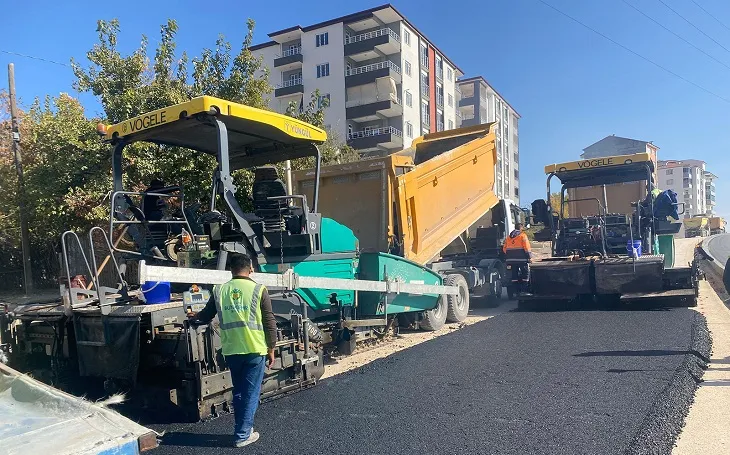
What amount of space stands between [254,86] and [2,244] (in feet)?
34.8

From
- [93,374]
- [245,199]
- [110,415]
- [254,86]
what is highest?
[254,86]

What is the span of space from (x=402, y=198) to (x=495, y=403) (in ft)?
12.5

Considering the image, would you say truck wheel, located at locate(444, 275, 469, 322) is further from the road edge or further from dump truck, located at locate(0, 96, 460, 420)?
the road edge

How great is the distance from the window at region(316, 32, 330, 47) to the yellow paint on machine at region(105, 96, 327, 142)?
35911 mm

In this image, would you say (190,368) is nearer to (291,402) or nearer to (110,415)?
(291,402)

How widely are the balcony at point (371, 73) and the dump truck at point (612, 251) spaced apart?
2751cm

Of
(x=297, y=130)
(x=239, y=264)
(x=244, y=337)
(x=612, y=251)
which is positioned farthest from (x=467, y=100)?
(x=244, y=337)

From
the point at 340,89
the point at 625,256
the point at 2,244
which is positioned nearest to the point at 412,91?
the point at 340,89

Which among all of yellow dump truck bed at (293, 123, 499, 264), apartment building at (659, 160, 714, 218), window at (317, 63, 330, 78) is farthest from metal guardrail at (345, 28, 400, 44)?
apartment building at (659, 160, 714, 218)

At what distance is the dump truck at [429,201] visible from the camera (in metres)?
7.78

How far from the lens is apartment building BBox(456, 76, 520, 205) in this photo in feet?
179

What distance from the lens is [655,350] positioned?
597cm

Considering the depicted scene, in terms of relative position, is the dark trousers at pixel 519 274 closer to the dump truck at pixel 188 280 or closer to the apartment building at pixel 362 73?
the dump truck at pixel 188 280

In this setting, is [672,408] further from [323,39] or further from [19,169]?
[323,39]
